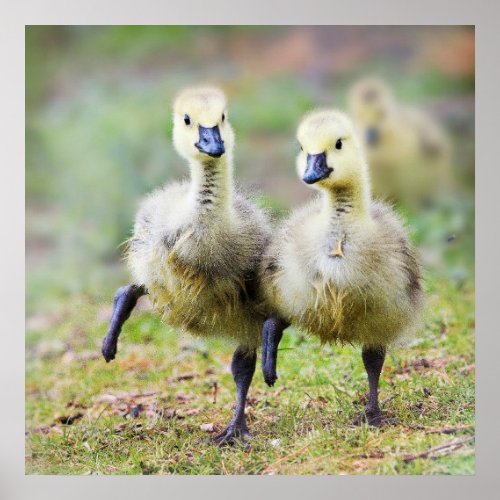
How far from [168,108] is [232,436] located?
1.51 meters

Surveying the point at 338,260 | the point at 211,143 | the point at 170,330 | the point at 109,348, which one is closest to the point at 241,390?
the point at 170,330

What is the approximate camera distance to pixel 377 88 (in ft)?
14.6

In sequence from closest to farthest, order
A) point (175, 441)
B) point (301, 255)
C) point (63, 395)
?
point (301, 255)
point (175, 441)
point (63, 395)

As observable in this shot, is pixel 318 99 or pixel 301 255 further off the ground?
pixel 318 99

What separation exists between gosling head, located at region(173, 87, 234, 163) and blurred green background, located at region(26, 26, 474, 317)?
20.1 inches

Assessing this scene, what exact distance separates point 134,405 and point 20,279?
781 millimetres

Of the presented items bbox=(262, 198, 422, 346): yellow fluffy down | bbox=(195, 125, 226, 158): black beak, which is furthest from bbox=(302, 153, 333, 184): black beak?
bbox=(195, 125, 226, 158): black beak

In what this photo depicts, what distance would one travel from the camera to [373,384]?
417 centimetres

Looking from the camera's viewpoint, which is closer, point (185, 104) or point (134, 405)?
point (185, 104)

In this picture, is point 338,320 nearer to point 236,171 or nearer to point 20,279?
point 236,171

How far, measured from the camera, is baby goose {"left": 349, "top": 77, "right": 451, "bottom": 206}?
444 cm

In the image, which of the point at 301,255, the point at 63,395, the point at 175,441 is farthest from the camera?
the point at 63,395
